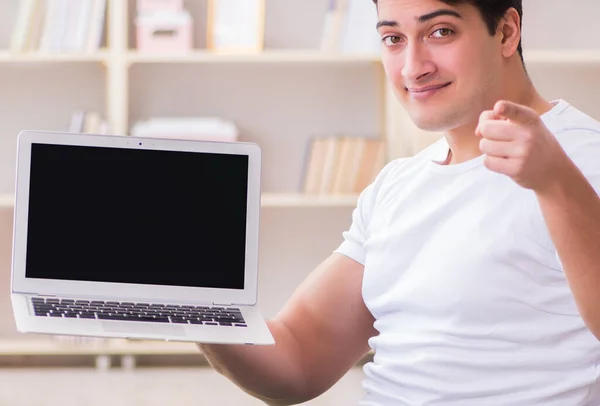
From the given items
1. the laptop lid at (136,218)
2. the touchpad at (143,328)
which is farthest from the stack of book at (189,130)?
the touchpad at (143,328)

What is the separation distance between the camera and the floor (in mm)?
3312

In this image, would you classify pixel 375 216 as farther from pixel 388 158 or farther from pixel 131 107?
pixel 131 107

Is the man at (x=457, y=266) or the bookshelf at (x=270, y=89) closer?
the man at (x=457, y=266)

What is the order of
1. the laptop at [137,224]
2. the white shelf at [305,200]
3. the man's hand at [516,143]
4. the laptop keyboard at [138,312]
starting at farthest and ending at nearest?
the white shelf at [305,200] < the laptop at [137,224] < the laptop keyboard at [138,312] < the man's hand at [516,143]

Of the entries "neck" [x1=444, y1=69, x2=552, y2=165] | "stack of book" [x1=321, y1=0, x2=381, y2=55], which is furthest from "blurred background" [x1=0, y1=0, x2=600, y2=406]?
"neck" [x1=444, y1=69, x2=552, y2=165]

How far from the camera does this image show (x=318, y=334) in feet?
4.85

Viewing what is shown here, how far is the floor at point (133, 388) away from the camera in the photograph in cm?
331

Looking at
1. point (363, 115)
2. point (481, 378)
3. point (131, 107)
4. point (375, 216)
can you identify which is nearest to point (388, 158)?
point (363, 115)

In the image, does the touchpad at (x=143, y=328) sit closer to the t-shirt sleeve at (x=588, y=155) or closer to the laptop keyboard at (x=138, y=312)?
the laptop keyboard at (x=138, y=312)

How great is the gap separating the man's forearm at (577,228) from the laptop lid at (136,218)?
51cm

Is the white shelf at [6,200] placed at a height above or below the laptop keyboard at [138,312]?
above

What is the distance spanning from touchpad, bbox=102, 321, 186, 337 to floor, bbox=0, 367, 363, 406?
6.79 ft

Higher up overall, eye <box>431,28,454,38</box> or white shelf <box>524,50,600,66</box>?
white shelf <box>524,50,600,66</box>

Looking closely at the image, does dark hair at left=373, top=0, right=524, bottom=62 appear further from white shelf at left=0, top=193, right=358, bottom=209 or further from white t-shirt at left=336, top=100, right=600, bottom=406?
white shelf at left=0, top=193, right=358, bottom=209
